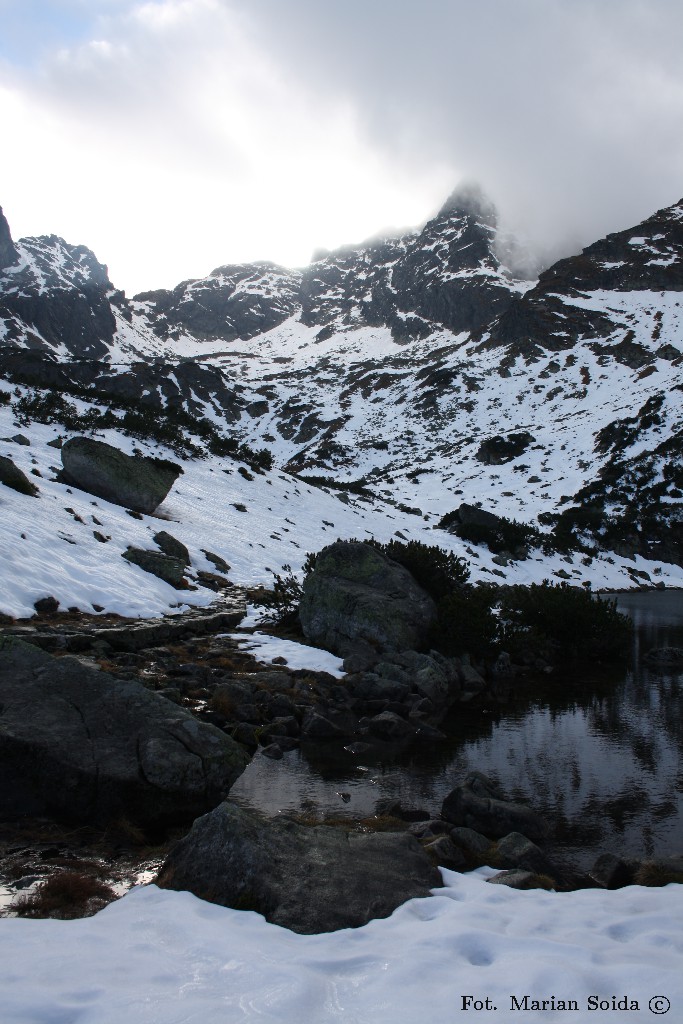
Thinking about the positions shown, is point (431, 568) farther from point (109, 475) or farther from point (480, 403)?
point (480, 403)

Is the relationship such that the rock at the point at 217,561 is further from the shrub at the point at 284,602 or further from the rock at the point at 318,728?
the rock at the point at 318,728

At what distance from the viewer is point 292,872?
5496 mm

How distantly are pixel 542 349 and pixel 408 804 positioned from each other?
127 metres

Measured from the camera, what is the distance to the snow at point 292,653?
15.1 metres

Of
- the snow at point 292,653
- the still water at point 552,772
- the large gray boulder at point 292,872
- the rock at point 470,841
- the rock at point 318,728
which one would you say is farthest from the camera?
the snow at point 292,653

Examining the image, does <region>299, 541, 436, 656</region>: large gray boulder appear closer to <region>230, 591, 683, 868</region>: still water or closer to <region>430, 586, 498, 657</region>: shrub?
<region>430, 586, 498, 657</region>: shrub

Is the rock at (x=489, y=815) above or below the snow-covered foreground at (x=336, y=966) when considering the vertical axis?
below

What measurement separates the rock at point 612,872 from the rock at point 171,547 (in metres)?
16.8

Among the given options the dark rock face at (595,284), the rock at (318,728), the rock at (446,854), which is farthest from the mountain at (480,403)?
the rock at (446,854)

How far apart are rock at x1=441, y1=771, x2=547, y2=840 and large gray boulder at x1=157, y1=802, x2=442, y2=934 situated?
7.03 feet

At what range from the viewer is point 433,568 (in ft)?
67.1

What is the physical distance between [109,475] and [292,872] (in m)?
22.3

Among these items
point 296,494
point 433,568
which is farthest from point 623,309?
point 433,568

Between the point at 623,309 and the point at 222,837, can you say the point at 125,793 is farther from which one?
the point at 623,309
